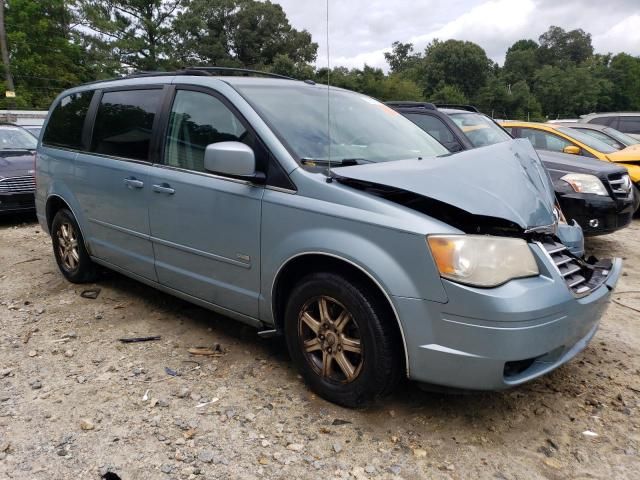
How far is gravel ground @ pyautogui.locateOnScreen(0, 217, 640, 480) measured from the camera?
241 centimetres

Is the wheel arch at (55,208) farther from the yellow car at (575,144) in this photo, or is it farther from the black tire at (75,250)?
the yellow car at (575,144)

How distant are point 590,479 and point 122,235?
3.40m

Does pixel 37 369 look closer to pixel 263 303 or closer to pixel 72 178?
pixel 263 303

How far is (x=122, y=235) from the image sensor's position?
407cm

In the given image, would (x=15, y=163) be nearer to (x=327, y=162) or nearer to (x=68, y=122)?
(x=68, y=122)

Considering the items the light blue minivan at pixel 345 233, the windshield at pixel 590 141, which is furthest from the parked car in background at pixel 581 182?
the light blue minivan at pixel 345 233

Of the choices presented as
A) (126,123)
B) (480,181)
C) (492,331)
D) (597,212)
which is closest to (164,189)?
(126,123)

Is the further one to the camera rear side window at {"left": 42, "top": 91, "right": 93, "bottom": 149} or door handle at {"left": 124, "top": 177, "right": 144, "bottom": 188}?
rear side window at {"left": 42, "top": 91, "right": 93, "bottom": 149}

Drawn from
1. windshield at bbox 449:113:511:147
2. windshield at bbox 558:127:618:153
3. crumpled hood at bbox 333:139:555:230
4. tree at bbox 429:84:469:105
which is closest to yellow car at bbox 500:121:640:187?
windshield at bbox 558:127:618:153

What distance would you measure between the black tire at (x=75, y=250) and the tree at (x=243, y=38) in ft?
147

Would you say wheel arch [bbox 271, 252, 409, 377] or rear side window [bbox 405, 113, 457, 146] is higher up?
rear side window [bbox 405, 113, 457, 146]

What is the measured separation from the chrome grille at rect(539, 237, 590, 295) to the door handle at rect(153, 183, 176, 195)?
229cm

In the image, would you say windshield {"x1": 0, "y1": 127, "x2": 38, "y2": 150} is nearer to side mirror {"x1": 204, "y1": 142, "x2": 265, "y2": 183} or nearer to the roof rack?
the roof rack

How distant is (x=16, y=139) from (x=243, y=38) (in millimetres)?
44584
